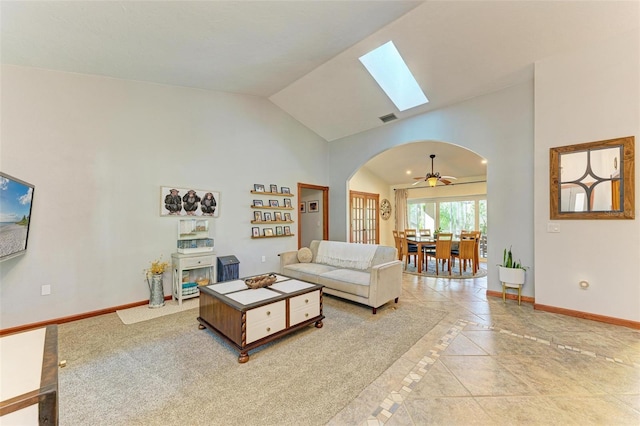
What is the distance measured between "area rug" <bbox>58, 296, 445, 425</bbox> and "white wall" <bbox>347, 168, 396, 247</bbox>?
493 cm

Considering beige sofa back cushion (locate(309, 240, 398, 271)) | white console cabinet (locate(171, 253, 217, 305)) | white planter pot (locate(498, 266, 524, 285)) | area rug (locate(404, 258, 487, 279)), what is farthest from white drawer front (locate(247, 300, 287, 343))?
area rug (locate(404, 258, 487, 279))

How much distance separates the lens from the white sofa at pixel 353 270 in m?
3.36

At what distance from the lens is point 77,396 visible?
1.84 m

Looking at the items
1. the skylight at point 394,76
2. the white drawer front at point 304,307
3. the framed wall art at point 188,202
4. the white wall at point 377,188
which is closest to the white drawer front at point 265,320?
the white drawer front at point 304,307

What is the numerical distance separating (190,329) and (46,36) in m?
3.28

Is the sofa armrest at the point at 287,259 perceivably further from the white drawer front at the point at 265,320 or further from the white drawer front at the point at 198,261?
the white drawer front at the point at 265,320

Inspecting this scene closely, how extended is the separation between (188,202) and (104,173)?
1.09 metres

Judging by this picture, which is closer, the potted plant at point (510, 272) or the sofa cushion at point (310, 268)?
the potted plant at point (510, 272)

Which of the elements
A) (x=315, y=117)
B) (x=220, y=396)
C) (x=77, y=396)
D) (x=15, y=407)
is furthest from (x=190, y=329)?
(x=315, y=117)

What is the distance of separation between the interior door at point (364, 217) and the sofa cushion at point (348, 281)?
327 cm

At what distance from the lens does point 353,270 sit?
4066 millimetres

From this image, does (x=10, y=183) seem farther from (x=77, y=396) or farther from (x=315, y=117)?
(x=315, y=117)

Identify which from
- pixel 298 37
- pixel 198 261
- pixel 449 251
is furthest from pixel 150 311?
pixel 449 251

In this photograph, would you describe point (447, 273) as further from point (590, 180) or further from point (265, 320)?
point (265, 320)
